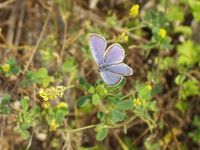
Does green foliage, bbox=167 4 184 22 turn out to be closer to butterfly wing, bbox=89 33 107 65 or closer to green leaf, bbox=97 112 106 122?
green leaf, bbox=97 112 106 122

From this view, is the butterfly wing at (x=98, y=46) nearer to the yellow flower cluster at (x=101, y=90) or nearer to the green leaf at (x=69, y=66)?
the yellow flower cluster at (x=101, y=90)

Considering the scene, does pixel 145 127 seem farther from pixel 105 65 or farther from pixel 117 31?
pixel 105 65

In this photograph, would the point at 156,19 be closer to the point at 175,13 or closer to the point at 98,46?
the point at 175,13

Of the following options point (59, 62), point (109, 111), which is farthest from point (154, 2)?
point (109, 111)

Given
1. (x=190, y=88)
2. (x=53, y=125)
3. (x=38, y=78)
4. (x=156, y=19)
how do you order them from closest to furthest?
(x=53, y=125)
(x=38, y=78)
(x=156, y=19)
(x=190, y=88)

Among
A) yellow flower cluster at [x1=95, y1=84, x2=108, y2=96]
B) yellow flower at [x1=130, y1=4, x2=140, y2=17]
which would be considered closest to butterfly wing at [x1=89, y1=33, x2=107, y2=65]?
yellow flower cluster at [x1=95, y1=84, x2=108, y2=96]

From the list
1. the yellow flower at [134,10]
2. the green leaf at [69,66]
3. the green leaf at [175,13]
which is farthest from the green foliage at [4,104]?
the green leaf at [175,13]

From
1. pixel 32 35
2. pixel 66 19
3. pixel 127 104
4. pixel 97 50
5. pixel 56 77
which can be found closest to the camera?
pixel 97 50

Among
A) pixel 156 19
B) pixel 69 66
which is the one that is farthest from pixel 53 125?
pixel 156 19
